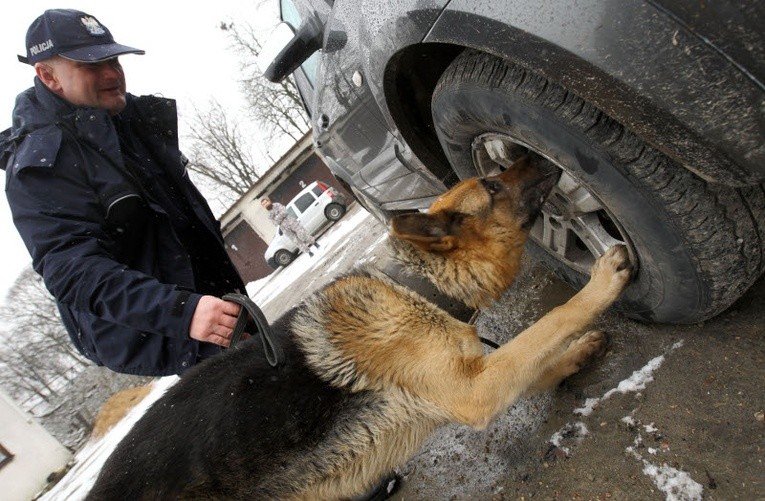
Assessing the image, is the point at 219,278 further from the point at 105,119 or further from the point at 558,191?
the point at 558,191

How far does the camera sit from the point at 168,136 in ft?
10.1

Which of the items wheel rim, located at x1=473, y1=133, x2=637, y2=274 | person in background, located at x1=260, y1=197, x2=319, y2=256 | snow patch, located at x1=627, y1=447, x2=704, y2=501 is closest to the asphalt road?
snow patch, located at x1=627, y1=447, x2=704, y2=501

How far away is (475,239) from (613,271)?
708 millimetres

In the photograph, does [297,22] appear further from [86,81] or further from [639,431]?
[639,431]

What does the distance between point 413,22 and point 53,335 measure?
39894 mm

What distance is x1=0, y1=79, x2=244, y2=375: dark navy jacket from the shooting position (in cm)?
215

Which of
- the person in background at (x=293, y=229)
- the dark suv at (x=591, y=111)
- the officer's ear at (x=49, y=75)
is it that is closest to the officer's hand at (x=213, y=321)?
the dark suv at (x=591, y=111)

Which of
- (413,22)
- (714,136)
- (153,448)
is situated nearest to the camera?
(714,136)

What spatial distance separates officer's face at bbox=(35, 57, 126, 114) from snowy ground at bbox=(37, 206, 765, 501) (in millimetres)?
3160

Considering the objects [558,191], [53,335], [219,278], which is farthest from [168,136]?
[53,335]

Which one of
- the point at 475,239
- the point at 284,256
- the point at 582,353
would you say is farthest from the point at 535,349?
the point at 284,256

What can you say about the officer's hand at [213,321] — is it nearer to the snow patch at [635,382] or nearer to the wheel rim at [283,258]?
the snow patch at [635,382]

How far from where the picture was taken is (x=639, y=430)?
1970 millimetres

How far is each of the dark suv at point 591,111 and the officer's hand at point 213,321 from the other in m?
1.39
